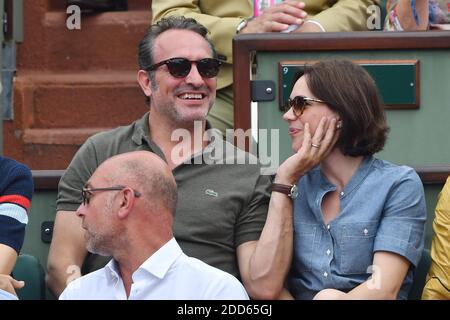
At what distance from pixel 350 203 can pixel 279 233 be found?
281 millimetres

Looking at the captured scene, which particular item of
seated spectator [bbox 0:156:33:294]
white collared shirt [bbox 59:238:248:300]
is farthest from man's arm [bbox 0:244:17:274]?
white collared shirt [bbox 59:238:248:300]

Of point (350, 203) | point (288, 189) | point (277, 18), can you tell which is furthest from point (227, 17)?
point (350, 203)

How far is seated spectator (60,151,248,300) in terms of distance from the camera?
416 centimetres

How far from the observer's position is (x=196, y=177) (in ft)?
16.5

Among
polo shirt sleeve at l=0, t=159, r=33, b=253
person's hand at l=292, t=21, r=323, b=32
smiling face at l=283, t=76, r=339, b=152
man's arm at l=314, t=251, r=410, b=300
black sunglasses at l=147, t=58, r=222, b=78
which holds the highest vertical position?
person's hand at l=292, t=21, r=323, b=32

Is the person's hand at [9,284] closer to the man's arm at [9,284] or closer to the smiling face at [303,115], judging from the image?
the man's arm at [9,284]

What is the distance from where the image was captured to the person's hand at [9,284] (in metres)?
4.40

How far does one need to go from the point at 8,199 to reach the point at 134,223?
0.72 m

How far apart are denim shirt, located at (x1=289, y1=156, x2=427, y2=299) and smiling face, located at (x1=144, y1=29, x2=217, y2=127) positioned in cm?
73

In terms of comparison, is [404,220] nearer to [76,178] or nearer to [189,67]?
[189,67]

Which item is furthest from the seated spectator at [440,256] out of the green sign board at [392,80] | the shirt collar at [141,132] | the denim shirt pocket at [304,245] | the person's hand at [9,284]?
the person's hand at [9,284]

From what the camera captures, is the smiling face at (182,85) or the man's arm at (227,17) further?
the man's arm at (227,17)

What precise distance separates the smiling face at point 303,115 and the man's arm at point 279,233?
0.03 meters

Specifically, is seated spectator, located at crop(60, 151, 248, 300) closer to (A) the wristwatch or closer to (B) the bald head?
(B) the bald head
